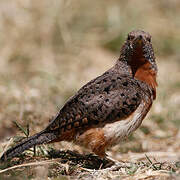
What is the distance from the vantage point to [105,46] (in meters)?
10.8

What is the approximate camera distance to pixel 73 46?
10141 millimetres

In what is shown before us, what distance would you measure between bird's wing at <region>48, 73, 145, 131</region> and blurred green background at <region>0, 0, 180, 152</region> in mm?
2298

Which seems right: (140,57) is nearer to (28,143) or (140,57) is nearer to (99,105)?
(99,105)

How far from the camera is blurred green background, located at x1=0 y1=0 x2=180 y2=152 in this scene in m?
7.74

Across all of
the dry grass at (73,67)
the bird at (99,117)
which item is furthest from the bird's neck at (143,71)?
the dry grass at (73,67)

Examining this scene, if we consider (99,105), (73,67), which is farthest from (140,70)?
(73,67)

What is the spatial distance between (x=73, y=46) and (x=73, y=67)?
67 centimetres

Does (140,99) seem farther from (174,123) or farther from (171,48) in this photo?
(171,48)

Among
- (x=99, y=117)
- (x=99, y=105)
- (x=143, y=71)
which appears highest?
(x=143, y=71)

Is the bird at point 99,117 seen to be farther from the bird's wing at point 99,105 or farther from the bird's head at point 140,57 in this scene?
the bird's head at point 140,57

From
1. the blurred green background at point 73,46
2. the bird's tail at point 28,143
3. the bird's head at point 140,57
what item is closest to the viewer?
the bird's tail at point 28,143

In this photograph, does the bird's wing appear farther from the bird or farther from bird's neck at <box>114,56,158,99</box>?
bird's neck at <box>114,56,158,99</box>

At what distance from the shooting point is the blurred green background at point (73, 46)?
25.4 feet

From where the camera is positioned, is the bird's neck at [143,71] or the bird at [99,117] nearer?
the bird at [99,117]
